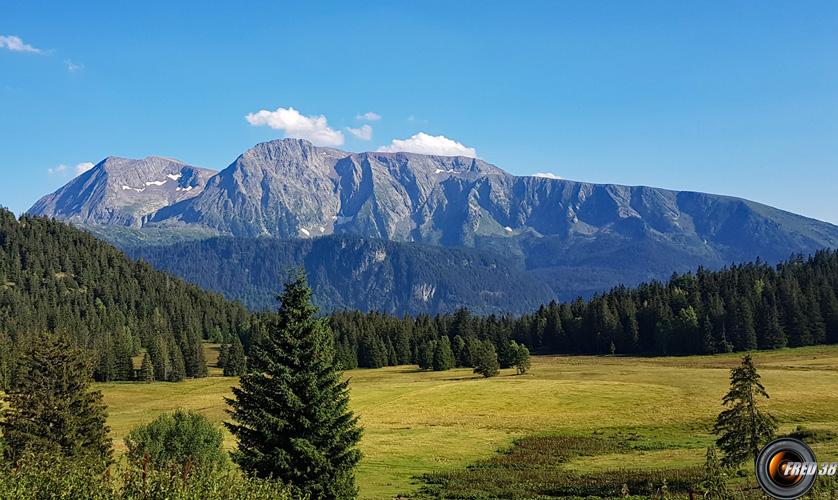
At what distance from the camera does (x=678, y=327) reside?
173625 mm

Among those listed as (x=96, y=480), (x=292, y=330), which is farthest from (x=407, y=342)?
(x=96, y=480)

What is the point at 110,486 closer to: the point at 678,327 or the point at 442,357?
the point at 442,357

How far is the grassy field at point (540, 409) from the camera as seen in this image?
55.2m

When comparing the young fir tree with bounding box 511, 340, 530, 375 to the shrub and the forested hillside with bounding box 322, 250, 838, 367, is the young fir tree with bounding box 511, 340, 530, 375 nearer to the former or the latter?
the forested hillside with bounding box 322, 250, 838, 367

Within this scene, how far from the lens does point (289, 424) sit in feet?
104

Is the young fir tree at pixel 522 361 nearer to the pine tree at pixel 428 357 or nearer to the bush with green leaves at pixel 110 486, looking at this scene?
the pine tree at pixel 428 357

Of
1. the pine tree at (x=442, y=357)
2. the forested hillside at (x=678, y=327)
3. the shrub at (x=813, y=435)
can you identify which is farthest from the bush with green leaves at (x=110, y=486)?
the pine tree at (x=442, y=357)

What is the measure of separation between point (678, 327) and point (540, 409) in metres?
103

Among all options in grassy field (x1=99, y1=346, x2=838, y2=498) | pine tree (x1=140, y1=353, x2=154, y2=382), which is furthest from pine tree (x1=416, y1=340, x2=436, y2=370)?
pine tree (x1=140, y1=353, x2=154, y2=382)

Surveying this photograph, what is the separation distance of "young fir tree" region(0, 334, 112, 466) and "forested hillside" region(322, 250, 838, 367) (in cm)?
10906

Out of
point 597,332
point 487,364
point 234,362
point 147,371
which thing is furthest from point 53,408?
point 597,332

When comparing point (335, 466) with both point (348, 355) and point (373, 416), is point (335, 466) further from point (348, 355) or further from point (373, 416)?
point (348, 355)

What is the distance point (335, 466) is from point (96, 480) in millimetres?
13650

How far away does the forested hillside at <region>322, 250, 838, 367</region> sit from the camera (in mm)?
164125
